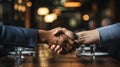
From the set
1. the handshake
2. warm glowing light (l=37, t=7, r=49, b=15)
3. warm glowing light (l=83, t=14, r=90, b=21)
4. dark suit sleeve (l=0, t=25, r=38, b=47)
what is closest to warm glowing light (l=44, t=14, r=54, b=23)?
warm glowing light (l=37, t=7, r=49, b=15)

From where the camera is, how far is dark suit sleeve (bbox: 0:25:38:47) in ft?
8.28

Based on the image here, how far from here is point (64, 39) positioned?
3.07 metres

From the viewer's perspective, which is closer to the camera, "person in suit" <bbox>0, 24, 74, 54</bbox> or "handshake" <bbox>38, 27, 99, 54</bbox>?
"person in suit" <bbox>0, 24, 74, 54</bbox>

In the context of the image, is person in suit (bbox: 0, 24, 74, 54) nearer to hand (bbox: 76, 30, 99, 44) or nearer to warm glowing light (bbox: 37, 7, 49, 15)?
hand (bbox: 76, 30, 99, 44)

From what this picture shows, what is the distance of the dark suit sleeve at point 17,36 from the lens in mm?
2523

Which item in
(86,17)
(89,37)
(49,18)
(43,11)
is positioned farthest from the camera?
(86,17)

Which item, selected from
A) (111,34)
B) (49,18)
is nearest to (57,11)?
(49,18)

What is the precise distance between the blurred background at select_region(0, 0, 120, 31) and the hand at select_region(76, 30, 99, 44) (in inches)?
361

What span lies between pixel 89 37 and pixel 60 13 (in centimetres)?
1193

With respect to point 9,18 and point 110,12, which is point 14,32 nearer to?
point 9,18

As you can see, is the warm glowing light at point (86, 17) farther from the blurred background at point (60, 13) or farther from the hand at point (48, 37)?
the hand at point (48, 37)

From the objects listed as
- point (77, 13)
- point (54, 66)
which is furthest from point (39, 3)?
point (54, 66)

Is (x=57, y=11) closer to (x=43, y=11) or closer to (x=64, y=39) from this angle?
(x=43, y=11)

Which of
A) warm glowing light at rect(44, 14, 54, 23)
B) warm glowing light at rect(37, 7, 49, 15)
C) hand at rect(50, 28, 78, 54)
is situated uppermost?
warm glowing light at rect(37, 7, 49, 15)
